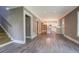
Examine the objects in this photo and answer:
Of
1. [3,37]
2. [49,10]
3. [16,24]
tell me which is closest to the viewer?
[3,37]

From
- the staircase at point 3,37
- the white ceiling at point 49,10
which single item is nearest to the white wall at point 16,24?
the staircase at point 3,37

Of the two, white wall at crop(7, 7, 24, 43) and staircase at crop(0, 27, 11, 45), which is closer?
staircase at crop(0, 27, 11, 45)

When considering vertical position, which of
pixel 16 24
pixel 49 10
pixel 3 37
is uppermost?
pixel 49 10

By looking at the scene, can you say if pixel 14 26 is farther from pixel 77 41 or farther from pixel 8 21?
pixel 77 41

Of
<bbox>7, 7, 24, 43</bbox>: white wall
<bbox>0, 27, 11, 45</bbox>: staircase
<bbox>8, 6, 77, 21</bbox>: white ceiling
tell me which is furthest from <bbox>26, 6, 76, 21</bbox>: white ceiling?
<bbox>0, 27, 11, 45</bbox>: staircase

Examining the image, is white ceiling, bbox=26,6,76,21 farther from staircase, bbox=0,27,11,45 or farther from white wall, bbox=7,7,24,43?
staircase, bbox=0,27,11,45

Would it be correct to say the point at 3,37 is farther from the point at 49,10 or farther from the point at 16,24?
the point at 49,10

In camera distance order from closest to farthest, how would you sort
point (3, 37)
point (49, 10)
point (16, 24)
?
1. point (3, 37)
2. point (16, 24)
3. point (49, 10)

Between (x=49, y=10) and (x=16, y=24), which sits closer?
(x=16, y=24)

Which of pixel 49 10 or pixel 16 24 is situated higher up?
pixel 49 10

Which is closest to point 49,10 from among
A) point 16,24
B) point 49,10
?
point 49,10

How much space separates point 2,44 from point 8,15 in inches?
40.5

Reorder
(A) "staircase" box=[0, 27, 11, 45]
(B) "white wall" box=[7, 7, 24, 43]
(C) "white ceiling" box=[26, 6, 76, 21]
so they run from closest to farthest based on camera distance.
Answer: (A) "staircase" box=[0, 27, 11, 45] < (B) "white wall" box=[7, 7, 24, 43] < (C) "white ceiling" box=[26, 6, 76, 21]
